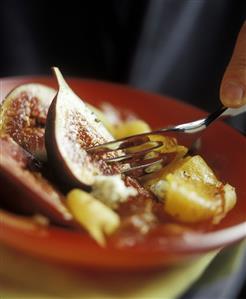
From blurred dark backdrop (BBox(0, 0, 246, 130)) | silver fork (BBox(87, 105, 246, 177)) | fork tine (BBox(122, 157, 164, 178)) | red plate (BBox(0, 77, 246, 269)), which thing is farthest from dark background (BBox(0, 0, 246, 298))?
red plate (BBox(0, 77, 246, 269))

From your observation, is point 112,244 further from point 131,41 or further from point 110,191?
point 131,41

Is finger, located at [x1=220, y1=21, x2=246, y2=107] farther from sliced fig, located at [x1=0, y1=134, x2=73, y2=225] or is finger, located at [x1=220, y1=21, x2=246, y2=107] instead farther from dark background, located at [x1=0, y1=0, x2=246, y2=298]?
dark background, located at [x1=0, y1=0, x2=246, y2=298]

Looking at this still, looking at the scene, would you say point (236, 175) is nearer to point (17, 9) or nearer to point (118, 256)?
point (118, 256)

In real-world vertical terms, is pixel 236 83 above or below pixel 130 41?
above

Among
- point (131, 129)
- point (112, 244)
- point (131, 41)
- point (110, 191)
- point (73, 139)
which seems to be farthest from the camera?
point (131, 41)

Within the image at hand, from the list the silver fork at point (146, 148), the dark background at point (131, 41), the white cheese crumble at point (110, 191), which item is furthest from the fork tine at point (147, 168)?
the dark background at point (131, 41)

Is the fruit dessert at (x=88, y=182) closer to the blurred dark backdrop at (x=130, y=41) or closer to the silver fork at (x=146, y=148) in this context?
the silver fork at (x=146, y=148)

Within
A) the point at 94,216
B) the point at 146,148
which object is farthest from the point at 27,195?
the point at 146,148
